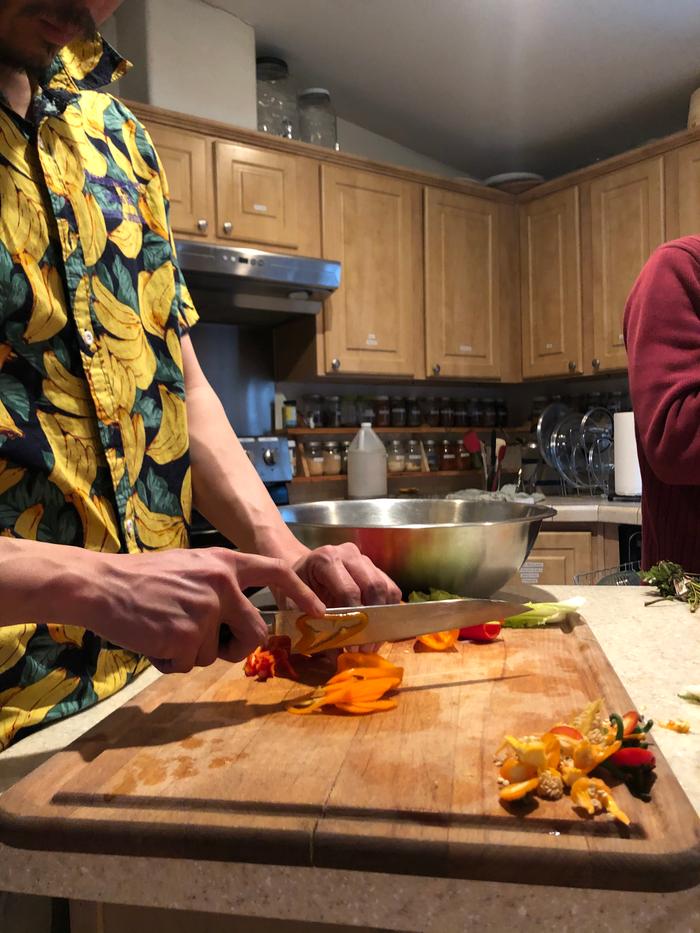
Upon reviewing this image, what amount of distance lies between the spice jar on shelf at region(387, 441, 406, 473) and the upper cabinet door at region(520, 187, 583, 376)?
2.26 feet

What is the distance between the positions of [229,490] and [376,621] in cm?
26

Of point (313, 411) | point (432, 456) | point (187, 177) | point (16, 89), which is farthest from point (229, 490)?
point (432, 456)

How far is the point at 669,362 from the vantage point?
1.17 m

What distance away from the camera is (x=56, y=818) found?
1.57 ft

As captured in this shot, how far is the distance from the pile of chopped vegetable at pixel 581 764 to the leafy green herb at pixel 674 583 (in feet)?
1.76

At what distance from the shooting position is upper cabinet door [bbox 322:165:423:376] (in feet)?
9.75

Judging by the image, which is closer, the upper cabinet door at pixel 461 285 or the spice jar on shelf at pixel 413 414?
the upper cabinet door at pixel 461 285

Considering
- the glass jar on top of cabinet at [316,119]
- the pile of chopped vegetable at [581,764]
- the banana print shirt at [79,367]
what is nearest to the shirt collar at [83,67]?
the banana print shirt at [79,367]

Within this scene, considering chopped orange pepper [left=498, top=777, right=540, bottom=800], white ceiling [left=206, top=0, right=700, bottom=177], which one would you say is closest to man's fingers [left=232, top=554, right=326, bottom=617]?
chopped orange pepper [left=498, top=777, right=540, bottom=800]

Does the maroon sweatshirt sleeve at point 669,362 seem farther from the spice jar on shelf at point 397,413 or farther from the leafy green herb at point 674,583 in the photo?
the spice jar on shelf at point 397,413

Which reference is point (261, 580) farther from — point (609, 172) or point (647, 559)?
point (609, 172)

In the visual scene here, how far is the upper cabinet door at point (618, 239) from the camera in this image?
3027 millimetres

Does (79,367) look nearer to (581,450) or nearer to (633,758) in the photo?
(633,758)

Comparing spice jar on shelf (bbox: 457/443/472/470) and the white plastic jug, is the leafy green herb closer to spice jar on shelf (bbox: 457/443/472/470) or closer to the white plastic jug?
the white plastic jug
